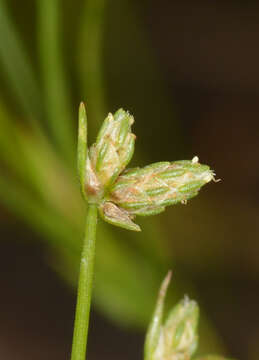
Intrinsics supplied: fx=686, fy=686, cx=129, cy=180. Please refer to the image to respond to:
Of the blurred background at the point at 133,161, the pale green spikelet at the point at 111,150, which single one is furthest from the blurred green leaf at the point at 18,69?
the pale green spikelet at the point at 111,150

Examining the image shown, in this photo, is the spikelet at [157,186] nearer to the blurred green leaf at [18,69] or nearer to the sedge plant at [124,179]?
the sedge plant at [124,179]

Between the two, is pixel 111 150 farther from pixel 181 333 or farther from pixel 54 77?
pixel 54 77

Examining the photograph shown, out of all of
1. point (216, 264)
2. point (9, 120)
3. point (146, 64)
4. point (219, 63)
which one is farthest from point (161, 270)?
point (219, 63)

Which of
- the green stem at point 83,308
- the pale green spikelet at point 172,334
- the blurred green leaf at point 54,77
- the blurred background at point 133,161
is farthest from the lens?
the blurred background at point 133,161

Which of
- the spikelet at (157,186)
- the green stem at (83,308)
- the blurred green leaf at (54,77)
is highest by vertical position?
the blurred green leaf at (54,77)

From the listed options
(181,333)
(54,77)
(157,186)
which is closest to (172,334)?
(181,333)

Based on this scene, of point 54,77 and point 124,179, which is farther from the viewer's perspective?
Result: point 54,77

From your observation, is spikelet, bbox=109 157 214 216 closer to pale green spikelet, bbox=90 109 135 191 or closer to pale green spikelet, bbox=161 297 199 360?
pale green spikelet, bbox=90 109 135 191

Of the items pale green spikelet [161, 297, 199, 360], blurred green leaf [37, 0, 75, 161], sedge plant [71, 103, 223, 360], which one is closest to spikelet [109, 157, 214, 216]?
sedge plant [71, 103, 223, 360]

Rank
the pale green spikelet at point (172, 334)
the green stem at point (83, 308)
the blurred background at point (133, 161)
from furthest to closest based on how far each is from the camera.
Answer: the blurred background at point (133, 161) < the pale green spikelet at point (172, 334) < the green stem at point (83, 308)
